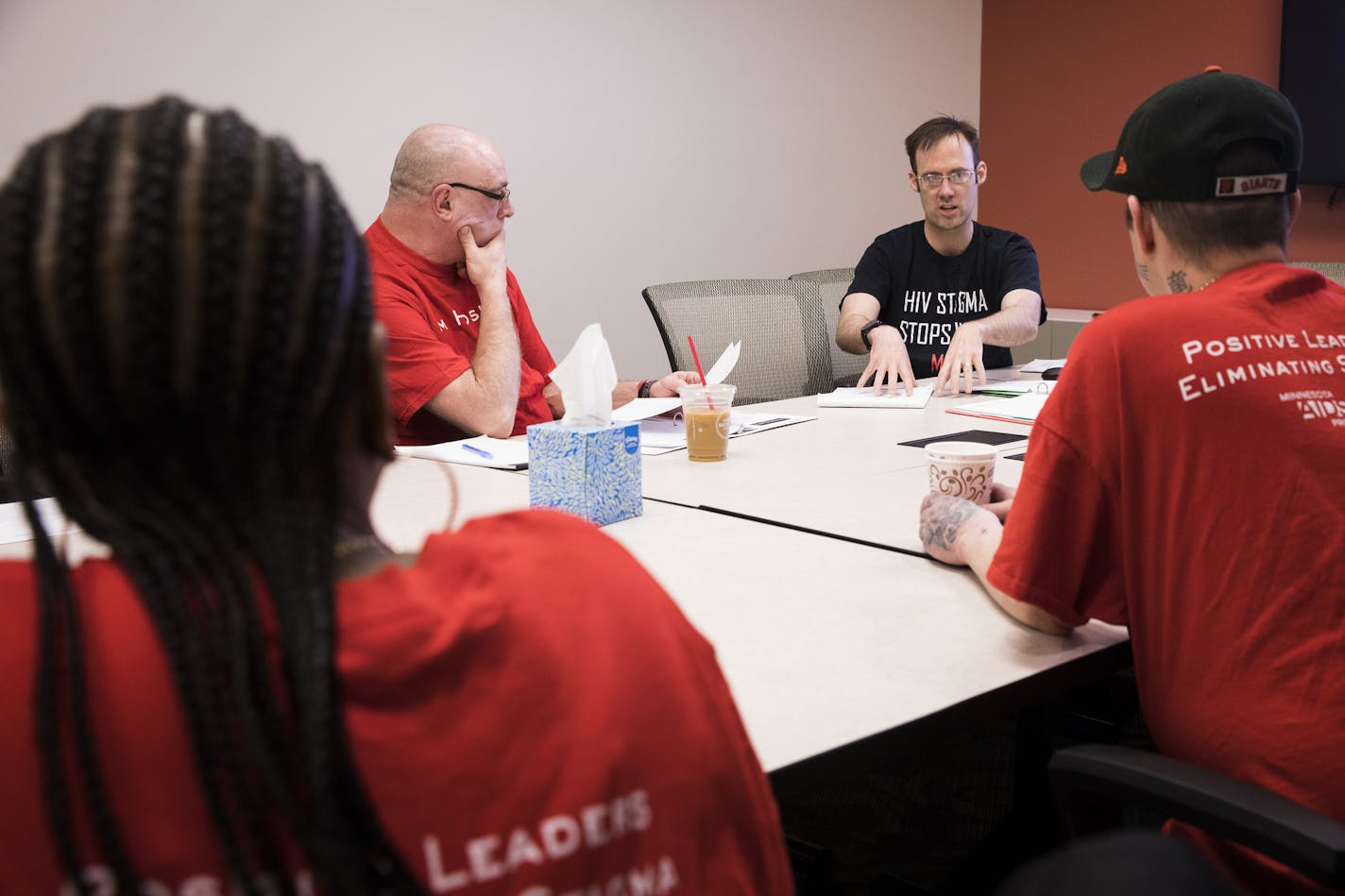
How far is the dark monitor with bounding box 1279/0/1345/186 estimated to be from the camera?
3.96 metres

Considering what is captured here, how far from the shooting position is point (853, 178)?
4.93 m

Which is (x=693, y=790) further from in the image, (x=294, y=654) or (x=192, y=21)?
(x=192, y=21)

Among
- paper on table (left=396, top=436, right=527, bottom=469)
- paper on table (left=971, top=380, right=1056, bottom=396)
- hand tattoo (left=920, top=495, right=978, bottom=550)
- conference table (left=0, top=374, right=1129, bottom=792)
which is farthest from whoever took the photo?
paper on table (left=971, top=380, right=1056, bottom=396)

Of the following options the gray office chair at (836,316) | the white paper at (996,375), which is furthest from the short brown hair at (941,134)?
the white paper at (996,375)

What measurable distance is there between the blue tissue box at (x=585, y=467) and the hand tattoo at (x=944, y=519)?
0.42 m

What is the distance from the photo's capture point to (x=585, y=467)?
5.12ft

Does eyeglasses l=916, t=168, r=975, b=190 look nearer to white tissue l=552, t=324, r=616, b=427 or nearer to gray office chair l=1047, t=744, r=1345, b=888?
white tissue l=552, t=324, r=616, b=427

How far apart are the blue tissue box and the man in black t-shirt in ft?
5.29

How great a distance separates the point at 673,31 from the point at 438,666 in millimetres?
4010

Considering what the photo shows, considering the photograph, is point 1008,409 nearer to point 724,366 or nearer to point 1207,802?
point 724,366

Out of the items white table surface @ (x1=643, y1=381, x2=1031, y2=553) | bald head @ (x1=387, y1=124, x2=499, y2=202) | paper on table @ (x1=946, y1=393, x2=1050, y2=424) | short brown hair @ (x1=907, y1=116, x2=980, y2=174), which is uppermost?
short brown hair @ (x1=907, y1=116, x2=980, y2=174)

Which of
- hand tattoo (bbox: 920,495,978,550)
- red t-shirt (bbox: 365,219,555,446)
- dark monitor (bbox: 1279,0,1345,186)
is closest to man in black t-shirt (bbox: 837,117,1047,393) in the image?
red t-shirt (bbox: 365,219,555,446)

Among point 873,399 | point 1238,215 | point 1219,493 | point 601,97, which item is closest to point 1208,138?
point 1238,215

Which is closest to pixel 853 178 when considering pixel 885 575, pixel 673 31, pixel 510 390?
pixel 673 31
